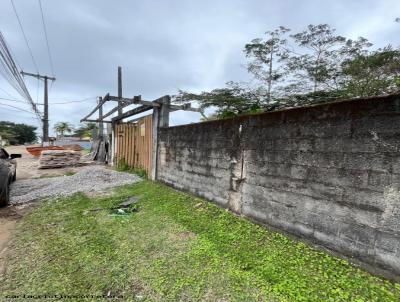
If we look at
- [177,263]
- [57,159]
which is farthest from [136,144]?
[177,263]

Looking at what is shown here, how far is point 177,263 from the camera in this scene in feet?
8.98

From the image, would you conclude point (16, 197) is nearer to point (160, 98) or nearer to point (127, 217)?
point (127, 217)

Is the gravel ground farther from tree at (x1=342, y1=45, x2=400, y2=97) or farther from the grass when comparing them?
tree at (x1=342, y1=45, x2=400, y2=97)

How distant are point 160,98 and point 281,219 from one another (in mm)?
5159

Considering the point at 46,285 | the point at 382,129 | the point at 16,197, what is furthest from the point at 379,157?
the point at 16,197

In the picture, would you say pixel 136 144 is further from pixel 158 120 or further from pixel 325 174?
pixel 325 174

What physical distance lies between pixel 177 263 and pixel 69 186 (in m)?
5.63

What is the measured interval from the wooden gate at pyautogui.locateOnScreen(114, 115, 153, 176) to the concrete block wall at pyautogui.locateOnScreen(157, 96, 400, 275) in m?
4.16

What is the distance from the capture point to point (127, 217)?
14.4 feet

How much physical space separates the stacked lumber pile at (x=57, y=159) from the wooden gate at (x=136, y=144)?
2947 millimetres

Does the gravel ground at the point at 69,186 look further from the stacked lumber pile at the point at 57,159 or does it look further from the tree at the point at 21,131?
the tree at the point at 21,131

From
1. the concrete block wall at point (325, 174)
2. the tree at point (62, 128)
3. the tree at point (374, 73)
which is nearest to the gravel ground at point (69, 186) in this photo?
the concrete block wall at point (325, 174)

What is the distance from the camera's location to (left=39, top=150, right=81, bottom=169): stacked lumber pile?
1263cm

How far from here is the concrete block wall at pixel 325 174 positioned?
2.28m
